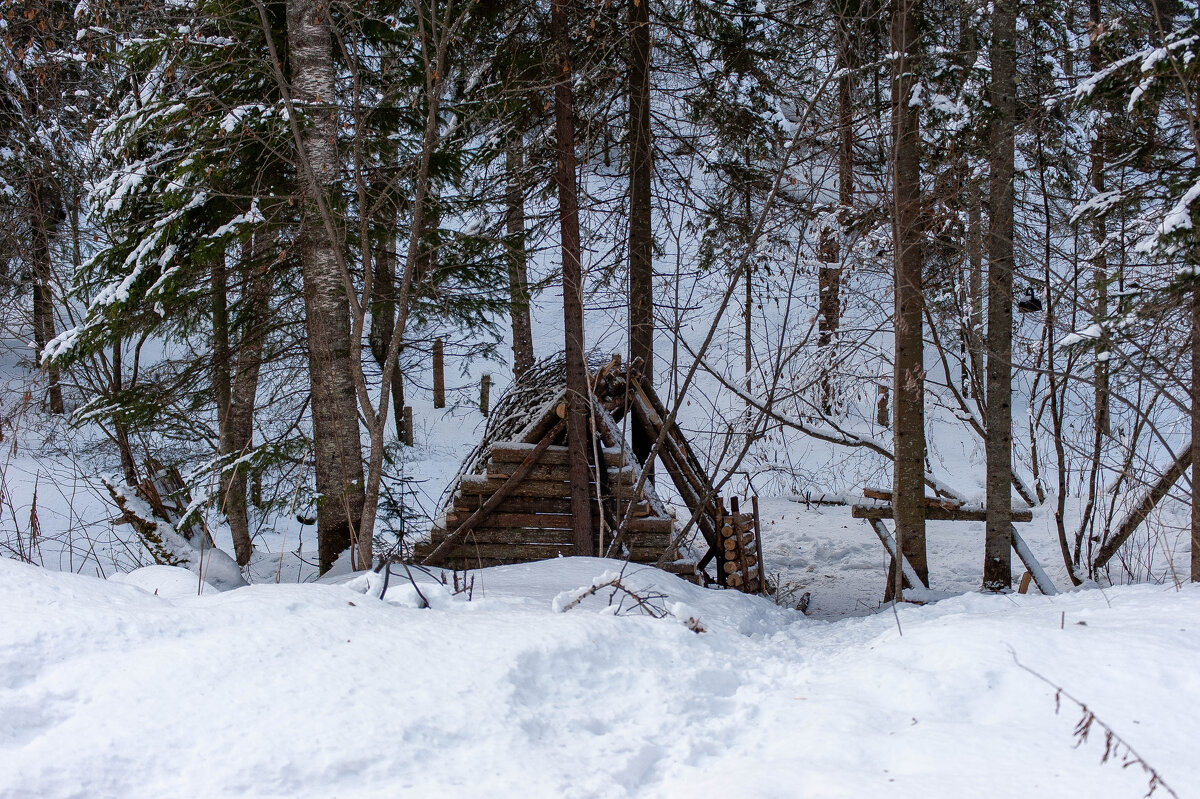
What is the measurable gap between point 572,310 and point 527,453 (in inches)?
58.0

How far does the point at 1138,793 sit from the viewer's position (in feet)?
6.74

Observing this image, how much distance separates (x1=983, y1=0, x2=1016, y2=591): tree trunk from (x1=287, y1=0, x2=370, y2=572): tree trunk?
19.9ft

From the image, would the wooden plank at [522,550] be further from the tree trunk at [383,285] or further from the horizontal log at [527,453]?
the tree trunk at [383,285]

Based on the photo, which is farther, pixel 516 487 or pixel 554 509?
pixel 554 509

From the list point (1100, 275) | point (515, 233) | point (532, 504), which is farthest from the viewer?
point (515, 233)

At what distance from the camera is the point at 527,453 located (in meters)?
7.43

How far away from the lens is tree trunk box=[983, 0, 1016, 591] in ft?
24.1

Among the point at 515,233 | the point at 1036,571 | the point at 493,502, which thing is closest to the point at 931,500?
the point at 1036,571

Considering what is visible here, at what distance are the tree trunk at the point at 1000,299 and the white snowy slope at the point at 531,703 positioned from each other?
4.13 m

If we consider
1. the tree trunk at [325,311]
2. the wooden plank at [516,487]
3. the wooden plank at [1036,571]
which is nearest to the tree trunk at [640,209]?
the wooden plank at [516,487]

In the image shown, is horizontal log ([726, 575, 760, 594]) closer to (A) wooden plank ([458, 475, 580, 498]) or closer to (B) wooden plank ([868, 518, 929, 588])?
(B) wooden plank ([868, 518, 929, 588])

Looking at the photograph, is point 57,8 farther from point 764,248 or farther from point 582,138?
point 764,248

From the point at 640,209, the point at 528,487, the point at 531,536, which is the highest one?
the point at 640,209

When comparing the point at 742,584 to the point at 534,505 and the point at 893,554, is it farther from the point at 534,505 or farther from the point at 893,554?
the point at 534,505
